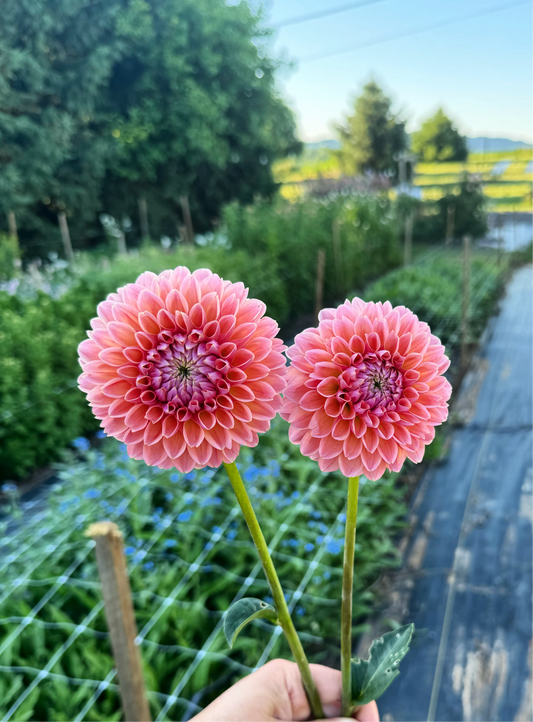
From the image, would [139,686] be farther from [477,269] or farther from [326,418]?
[477,269]

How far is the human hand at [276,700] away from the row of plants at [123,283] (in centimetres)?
290

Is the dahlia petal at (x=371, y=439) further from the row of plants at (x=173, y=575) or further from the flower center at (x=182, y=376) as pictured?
the row of plants at (x=173, y=575)

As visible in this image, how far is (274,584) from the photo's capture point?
0.38 metres

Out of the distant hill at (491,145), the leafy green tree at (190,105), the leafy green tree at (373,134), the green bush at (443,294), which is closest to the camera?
the green bush at (443,294)

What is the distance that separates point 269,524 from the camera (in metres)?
2.21

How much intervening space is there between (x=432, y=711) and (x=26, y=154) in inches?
368

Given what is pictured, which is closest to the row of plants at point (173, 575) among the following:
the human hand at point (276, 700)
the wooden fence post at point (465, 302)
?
the human hand at point (276, 700)

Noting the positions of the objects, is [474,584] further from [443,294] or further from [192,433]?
[443,294]

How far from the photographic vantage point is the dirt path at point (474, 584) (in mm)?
1724

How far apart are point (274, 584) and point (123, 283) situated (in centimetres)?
399

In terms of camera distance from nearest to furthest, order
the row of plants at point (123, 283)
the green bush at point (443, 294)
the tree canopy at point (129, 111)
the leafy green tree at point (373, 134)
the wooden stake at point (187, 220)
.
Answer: the row of plants at point (123, 283), the green bush at point (443, 294), the wooden stake at point (187, 220), the tree canopy at point (129, 111), the leafy green tree at point (373, 134)

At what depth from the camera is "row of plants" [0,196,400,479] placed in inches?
128

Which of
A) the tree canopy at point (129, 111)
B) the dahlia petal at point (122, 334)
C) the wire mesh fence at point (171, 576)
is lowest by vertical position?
the wire mesh fence at point (171, 576)

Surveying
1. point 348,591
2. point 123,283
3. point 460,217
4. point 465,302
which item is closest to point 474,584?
point 348,591
